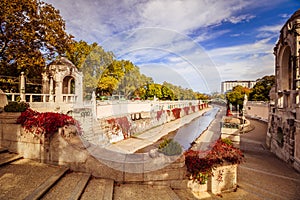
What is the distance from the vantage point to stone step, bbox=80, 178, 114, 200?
11.9ft

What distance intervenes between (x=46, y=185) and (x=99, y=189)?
1163 millimetres

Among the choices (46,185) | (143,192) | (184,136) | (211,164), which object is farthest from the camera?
(184,136)

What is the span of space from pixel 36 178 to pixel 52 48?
10.0 metres

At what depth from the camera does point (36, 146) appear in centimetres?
480

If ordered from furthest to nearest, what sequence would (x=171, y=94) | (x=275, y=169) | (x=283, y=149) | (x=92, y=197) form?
(x=171, y=94)
(x=283, y=149)
(x=275, y=169)
(x=92, y=197)

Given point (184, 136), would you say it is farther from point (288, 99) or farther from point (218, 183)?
point (218, 183)

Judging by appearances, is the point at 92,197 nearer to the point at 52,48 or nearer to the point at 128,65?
the point at 52,48

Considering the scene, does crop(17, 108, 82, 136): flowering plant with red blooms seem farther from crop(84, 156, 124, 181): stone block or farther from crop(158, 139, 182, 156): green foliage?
crop(158, 139, 182, 156): green foliage

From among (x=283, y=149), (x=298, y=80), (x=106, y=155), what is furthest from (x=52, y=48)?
(x=283, y=149)

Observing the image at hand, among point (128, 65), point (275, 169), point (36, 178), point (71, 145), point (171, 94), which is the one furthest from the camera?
point (171, 94)

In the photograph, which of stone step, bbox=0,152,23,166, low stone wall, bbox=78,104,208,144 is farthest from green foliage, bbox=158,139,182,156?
low stone wall, bbox=78,104,208,144

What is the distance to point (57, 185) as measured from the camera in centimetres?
384

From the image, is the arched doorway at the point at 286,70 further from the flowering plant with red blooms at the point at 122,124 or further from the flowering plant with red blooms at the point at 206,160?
the flowering plant with red blooms at the point at 122,124

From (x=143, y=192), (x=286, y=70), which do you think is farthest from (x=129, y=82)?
(x=143, y=192)
